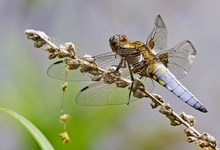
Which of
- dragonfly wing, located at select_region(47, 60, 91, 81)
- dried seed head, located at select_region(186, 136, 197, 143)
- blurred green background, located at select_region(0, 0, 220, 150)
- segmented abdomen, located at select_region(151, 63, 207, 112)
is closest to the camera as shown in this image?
dried seed head, located at select_region(186, 136, 197, 143)

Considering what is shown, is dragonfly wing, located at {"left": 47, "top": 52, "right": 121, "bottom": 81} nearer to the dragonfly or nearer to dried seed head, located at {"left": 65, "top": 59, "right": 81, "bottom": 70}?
the dragonfly

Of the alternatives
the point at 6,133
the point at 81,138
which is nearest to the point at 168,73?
the point at 81,138

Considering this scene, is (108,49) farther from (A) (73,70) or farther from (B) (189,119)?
(B) (189,119)

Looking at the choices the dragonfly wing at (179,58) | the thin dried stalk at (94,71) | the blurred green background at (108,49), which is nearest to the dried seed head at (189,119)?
the thin dried stalk at (94,71)

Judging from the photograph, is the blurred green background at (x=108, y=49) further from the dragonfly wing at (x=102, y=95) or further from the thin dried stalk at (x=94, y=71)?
the thin dried stalk at (x=94, y=71)

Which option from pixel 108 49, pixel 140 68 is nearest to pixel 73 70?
pixel 140 68

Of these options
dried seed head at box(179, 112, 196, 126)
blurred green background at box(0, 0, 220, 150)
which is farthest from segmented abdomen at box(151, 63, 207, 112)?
blurred green background at box(0, 0, 220, 150)
